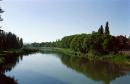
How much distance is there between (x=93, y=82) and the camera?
3775 cm

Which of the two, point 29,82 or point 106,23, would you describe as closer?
point 29,82

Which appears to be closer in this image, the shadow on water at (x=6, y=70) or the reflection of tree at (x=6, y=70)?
the reflection of tree at (x=6, y=70)

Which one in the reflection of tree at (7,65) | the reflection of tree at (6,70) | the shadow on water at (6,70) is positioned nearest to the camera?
the reflection of tree at (6,70)

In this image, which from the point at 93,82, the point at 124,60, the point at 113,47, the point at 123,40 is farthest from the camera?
the point at 123,40

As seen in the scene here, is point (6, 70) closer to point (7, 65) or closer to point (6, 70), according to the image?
point (6, 70)

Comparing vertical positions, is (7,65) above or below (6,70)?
above

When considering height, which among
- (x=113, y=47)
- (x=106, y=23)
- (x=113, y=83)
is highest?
(x=106, y=23)

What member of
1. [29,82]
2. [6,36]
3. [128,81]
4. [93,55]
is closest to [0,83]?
[29,82]

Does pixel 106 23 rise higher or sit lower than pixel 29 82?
higher

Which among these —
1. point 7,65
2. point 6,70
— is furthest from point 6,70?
point 7,65

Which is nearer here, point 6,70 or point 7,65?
point 6,70

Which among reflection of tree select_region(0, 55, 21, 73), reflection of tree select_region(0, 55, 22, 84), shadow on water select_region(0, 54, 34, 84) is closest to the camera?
reflection of tree select_region(0, 55, 22, 84)

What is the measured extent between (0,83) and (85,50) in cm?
6990

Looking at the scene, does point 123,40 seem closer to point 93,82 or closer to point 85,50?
point 85,50
